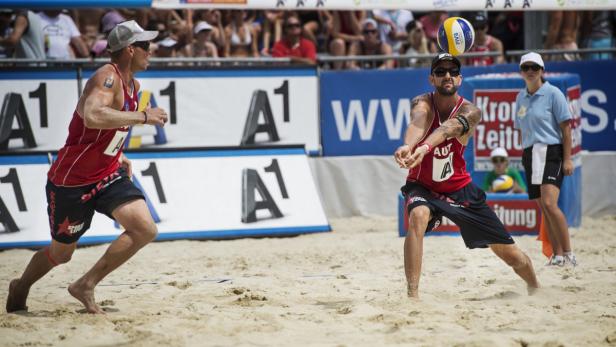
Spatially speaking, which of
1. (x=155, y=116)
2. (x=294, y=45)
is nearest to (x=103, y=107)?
(x=155, y=116)

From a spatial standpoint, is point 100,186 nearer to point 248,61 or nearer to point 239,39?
point 248,61

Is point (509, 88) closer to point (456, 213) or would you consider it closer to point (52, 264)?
point (456, 213)

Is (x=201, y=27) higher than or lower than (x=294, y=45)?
higher

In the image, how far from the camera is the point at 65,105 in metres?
10.7

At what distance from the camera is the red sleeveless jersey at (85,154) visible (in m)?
6.25

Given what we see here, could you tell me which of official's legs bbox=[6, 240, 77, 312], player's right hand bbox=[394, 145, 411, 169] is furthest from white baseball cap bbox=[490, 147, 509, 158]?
official's legs bbox=[6, 240, 77, 312]

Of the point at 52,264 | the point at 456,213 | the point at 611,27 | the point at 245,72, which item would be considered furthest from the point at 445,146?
the point at 611,27

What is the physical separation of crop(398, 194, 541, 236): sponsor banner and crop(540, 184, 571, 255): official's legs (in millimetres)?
1744

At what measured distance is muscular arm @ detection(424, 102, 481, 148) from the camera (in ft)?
20.2

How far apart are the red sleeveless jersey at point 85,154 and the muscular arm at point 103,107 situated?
0.14 meters

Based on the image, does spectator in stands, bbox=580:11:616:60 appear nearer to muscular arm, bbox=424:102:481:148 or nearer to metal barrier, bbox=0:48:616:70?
metal barrier, bbox=0:48:616:70

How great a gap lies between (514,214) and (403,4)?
2.73 metres

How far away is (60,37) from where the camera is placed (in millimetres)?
11672

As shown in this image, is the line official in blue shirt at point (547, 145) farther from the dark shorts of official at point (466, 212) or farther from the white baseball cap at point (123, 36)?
the white baseball cap at point (123, 36)
